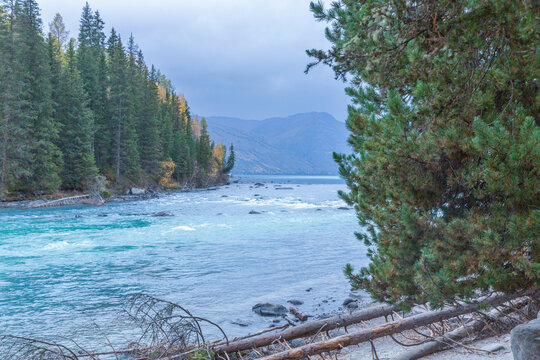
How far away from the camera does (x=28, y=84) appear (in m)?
37.2

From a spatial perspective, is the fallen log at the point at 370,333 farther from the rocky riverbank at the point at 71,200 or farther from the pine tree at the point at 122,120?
the pine tree at the point at 122,120

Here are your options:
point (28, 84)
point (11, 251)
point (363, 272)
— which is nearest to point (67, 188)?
point (28, 84)

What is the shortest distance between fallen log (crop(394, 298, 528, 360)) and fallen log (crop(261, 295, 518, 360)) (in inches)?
10.6

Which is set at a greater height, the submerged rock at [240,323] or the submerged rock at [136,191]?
the submerged rock at [136,191]

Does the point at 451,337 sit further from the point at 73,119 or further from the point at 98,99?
the point at 98,99

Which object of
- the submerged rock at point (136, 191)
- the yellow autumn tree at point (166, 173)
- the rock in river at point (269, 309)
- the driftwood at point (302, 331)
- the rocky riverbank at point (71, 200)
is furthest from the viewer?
the yellow autumn tree at point (166, 173)

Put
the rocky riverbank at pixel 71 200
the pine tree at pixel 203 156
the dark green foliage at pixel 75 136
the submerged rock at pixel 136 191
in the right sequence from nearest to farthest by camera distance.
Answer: the rocky riverbank at pixel 71 200 → the dark green foliage at pixel 75 136 → the submerged rock at pixel 136 191 → the pine tree at pixel 203 156

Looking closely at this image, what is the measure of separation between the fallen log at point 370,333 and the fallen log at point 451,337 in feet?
0.88

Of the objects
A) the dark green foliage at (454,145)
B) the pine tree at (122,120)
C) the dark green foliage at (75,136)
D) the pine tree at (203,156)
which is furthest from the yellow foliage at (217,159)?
the dark green foliage at (454,145)

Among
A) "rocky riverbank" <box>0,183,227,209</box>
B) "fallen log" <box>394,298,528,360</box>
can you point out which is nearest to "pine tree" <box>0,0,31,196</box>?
"rocky riverbank" <box>0,183,227,209</box>

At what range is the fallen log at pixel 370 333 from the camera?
15.6ft

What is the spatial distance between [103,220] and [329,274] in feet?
59.0

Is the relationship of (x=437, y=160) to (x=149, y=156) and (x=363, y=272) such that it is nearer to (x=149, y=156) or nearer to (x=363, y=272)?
(x=363, y=272)

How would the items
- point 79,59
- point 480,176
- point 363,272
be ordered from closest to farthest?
point 480,176, point 363,272, point 79,59
